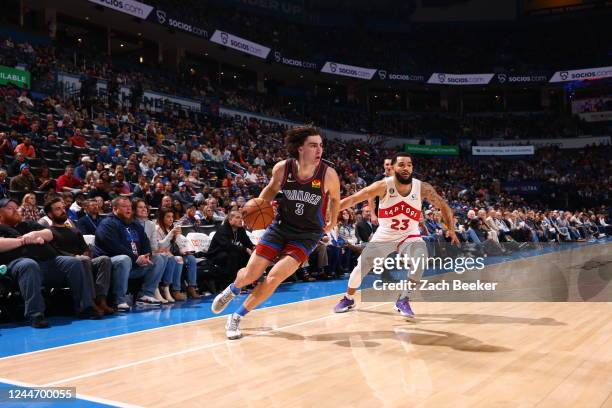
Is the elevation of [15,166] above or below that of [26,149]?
below

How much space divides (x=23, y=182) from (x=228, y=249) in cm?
442

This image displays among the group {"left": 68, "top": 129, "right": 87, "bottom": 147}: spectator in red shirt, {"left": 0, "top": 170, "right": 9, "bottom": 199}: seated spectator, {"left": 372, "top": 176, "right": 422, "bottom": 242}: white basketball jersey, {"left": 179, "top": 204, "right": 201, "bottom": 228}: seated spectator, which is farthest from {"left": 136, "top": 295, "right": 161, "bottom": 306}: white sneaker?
{"left": 68, "top": 129, "right": 87, "bottom": 147}: spectator in red shirt

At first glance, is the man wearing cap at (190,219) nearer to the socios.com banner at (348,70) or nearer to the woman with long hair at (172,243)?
the woman with long hair at (172,243)

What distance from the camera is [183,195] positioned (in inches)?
497

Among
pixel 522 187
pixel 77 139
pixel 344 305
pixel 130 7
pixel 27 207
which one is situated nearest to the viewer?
pixel 344 305

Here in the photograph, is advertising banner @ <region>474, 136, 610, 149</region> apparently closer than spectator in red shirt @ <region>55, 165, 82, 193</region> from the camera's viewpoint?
No

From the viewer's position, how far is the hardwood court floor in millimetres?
3256

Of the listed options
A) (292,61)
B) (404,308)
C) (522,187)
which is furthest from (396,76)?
(404,308)

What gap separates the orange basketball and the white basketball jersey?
6.63ft

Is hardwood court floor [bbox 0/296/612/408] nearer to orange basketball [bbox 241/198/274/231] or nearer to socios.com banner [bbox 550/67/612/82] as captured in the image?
orange basketball [bbox 241/198/274/231]

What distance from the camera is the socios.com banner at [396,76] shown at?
38344 millimetres

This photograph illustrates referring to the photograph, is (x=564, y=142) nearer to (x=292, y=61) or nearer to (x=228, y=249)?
(x=292, y=61)

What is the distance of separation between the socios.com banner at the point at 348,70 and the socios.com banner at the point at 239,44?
18.2ft

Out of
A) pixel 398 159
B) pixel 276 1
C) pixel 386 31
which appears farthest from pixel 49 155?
pixel 386 31
